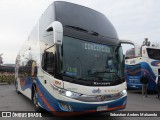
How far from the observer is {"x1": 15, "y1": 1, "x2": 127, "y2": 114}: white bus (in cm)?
730

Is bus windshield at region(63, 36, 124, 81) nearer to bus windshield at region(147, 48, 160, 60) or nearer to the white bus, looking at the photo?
the white bus

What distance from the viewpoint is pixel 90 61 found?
25.6 ft

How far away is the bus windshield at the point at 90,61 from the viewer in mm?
7516

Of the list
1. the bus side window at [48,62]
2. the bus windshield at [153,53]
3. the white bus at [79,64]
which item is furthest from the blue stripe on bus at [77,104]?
the bus windshield at [153,53]

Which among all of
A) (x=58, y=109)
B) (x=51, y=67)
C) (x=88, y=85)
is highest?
(x=51, y=67)

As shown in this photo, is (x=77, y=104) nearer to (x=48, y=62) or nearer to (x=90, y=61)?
(x=90, y=61)

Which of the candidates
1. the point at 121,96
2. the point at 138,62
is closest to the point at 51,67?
the point at 121,96

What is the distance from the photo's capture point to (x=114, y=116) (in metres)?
9.09

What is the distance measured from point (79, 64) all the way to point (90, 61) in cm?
39

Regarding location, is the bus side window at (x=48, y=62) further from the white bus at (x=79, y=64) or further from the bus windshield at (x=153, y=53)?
the bus windshield at (x=153, y=53)

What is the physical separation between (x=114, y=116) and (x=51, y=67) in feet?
9.72

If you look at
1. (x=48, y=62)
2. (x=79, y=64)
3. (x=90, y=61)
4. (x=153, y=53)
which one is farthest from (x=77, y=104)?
(x=153, y=53)

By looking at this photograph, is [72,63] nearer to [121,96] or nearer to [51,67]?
[51,67]

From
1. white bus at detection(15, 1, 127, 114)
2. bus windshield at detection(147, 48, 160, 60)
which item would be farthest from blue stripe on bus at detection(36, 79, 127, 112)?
bus windshield at detection(147, 48, 160, 60)
